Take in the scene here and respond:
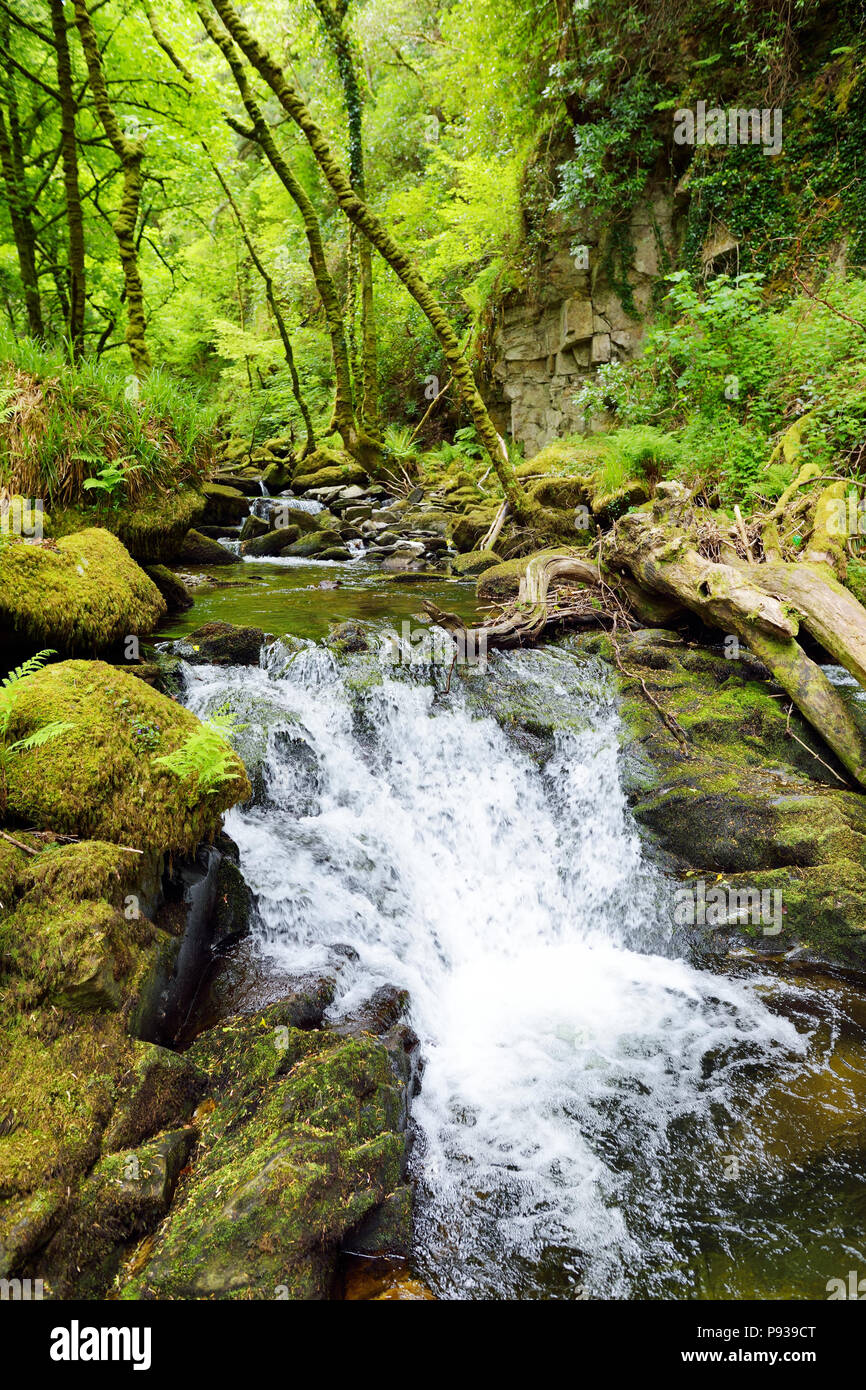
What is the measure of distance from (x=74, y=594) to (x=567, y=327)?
12.9m

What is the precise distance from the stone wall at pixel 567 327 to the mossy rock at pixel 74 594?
11269 millimetres

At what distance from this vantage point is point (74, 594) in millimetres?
5262

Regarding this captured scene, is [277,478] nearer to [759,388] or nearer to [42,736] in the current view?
[759,388]

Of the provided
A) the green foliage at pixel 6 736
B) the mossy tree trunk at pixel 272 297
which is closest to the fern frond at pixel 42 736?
the green foliage at pixel 6 736

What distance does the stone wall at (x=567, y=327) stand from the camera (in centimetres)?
1288

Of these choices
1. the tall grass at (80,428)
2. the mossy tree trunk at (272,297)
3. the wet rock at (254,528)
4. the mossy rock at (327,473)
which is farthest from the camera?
the mossy rock at (327,473)

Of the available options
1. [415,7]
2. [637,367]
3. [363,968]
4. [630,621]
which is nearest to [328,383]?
[415,7]

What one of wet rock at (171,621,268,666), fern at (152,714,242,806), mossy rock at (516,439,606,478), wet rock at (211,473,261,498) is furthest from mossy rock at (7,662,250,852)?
wet rock at (211,473,261,498)

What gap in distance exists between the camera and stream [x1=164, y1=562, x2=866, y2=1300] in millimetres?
2836

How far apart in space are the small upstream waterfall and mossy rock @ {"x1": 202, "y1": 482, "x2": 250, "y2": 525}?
28.0 feet

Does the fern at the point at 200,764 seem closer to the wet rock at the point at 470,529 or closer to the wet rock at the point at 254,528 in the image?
the wet rock at the point at 470,529

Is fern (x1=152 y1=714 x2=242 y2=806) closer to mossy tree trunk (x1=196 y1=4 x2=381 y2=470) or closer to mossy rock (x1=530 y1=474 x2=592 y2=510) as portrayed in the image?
mossy rock (x1=530 y1=474 x2=592 y2=510)

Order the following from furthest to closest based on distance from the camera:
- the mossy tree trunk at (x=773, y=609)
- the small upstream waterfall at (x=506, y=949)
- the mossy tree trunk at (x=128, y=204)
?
the mossy tree trunk at (x=128, y=204)
the mossy tree trunk at (x=773, y=609)
the small upstream waterfall at (x=506, y=949)

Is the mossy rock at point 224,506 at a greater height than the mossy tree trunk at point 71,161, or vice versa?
→ the mossy tree trunk at point 71,161
